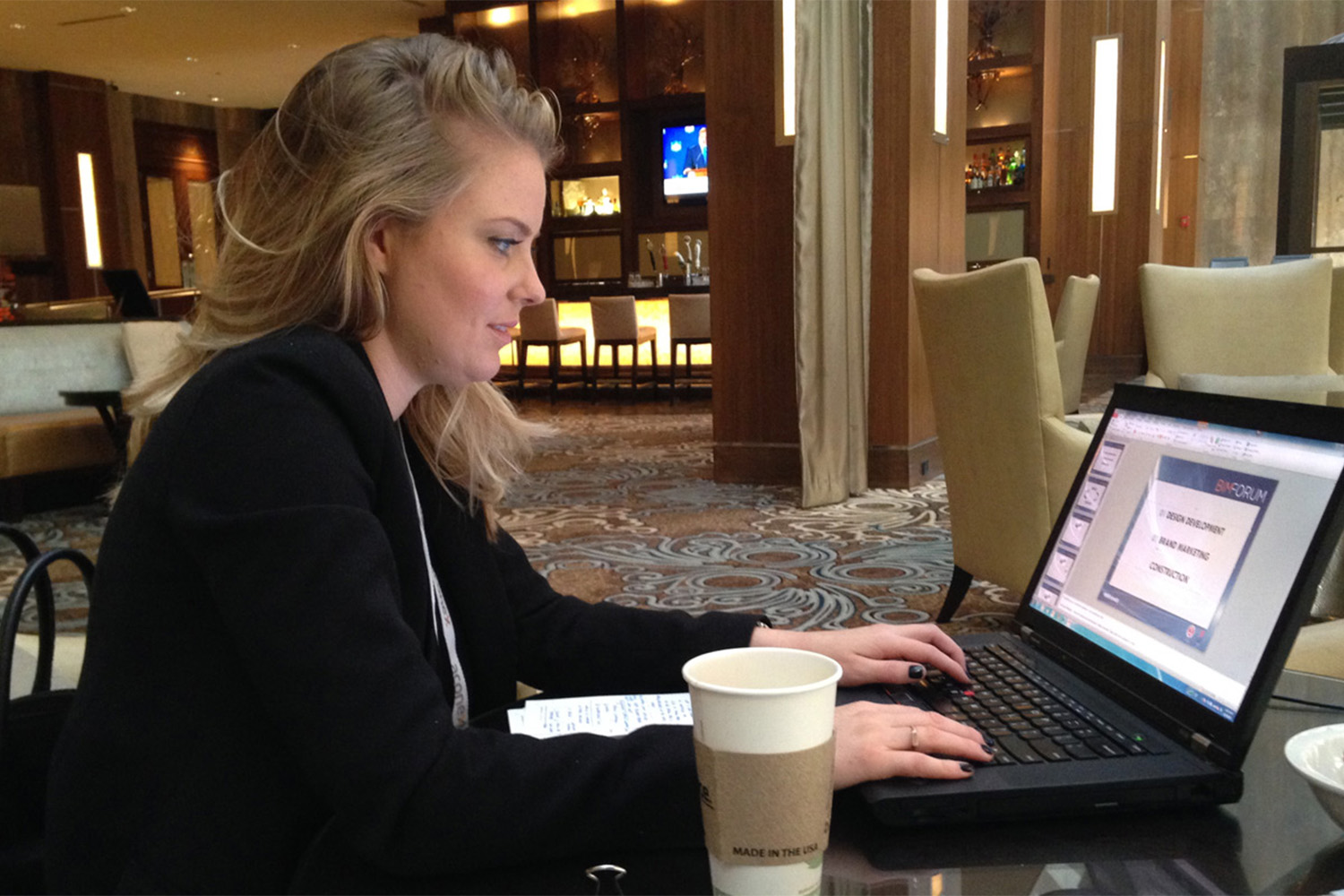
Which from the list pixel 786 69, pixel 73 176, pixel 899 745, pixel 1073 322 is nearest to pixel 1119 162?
pixel 1073 322

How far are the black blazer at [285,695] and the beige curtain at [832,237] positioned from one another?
13.3ft

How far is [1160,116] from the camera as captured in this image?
9.13m

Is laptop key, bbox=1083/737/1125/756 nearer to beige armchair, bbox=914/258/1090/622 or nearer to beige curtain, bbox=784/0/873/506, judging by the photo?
beige armchair, bbox=914/258/1090/622

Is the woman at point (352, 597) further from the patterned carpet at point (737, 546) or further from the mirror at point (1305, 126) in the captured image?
the mirror at point (1305, 126)

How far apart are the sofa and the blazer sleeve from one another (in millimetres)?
5237

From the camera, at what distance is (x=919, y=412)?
5.14m

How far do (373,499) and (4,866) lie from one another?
598 millimetres

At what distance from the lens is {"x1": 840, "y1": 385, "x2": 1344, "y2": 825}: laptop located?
67 centimetres

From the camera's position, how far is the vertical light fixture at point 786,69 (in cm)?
474

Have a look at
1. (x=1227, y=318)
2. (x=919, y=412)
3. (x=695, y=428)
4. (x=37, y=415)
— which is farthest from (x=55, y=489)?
(x=1227, y=318)

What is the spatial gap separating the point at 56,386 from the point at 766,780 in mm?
6399

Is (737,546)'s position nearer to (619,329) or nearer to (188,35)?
(619,329)

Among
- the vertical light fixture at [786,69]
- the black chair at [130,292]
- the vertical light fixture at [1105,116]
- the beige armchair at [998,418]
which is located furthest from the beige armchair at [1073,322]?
the black chair at [130,292]

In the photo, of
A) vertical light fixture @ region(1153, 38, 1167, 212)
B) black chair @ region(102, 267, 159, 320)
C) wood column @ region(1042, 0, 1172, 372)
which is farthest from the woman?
black chair @ region(102, 267, 159, 320)
